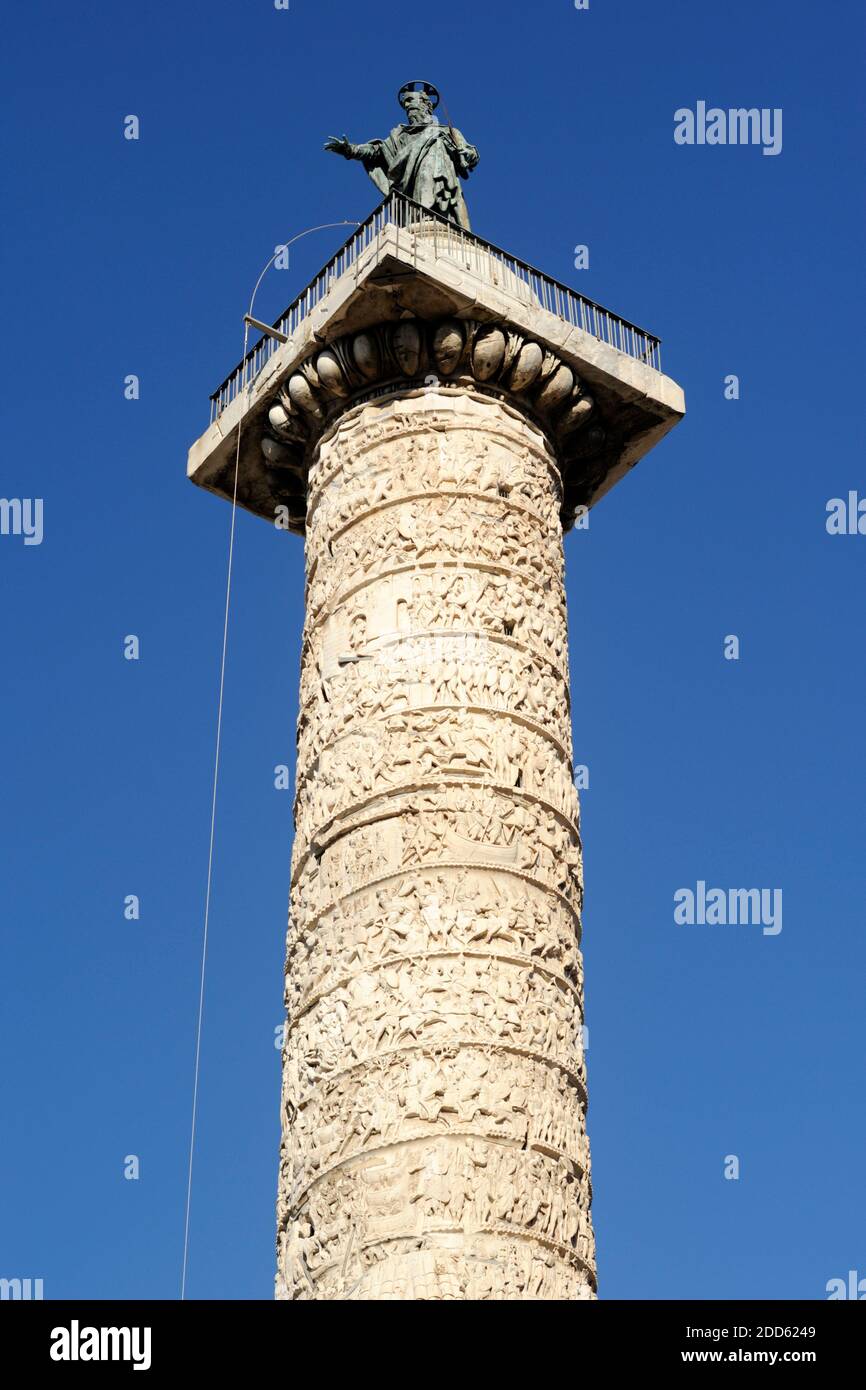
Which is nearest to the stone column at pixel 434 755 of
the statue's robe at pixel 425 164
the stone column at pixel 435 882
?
the stone column at pixel 435 882

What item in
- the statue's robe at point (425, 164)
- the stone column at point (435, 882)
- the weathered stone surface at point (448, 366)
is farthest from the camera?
the statue's robe at point (425, 164)

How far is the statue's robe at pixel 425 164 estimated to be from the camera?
11.5m

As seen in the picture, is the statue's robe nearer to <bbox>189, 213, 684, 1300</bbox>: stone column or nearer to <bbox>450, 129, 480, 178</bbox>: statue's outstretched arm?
<bbox>450, 129, 480, 178</bbox>: statue's outstretched arm

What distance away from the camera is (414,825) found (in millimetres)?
8734

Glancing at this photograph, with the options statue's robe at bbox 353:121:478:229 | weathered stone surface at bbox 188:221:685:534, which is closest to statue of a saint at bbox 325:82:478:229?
statue's robe at bbox 353:121:478:229

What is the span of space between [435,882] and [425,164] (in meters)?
4.74

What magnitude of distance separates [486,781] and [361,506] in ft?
5.27

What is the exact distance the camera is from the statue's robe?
1147 cm

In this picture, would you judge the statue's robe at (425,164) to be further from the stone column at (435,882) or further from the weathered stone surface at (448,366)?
the stone column at (435,882)

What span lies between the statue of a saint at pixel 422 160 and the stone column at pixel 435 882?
5.45 ft

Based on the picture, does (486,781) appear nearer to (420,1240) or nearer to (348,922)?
(348,922)

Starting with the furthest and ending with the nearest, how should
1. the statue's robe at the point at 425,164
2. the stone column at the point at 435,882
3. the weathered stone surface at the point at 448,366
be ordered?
the statue's robe at the point at 425,164
the weathered stone surface at the point at 448,366
the stone column at the point at 435,882
